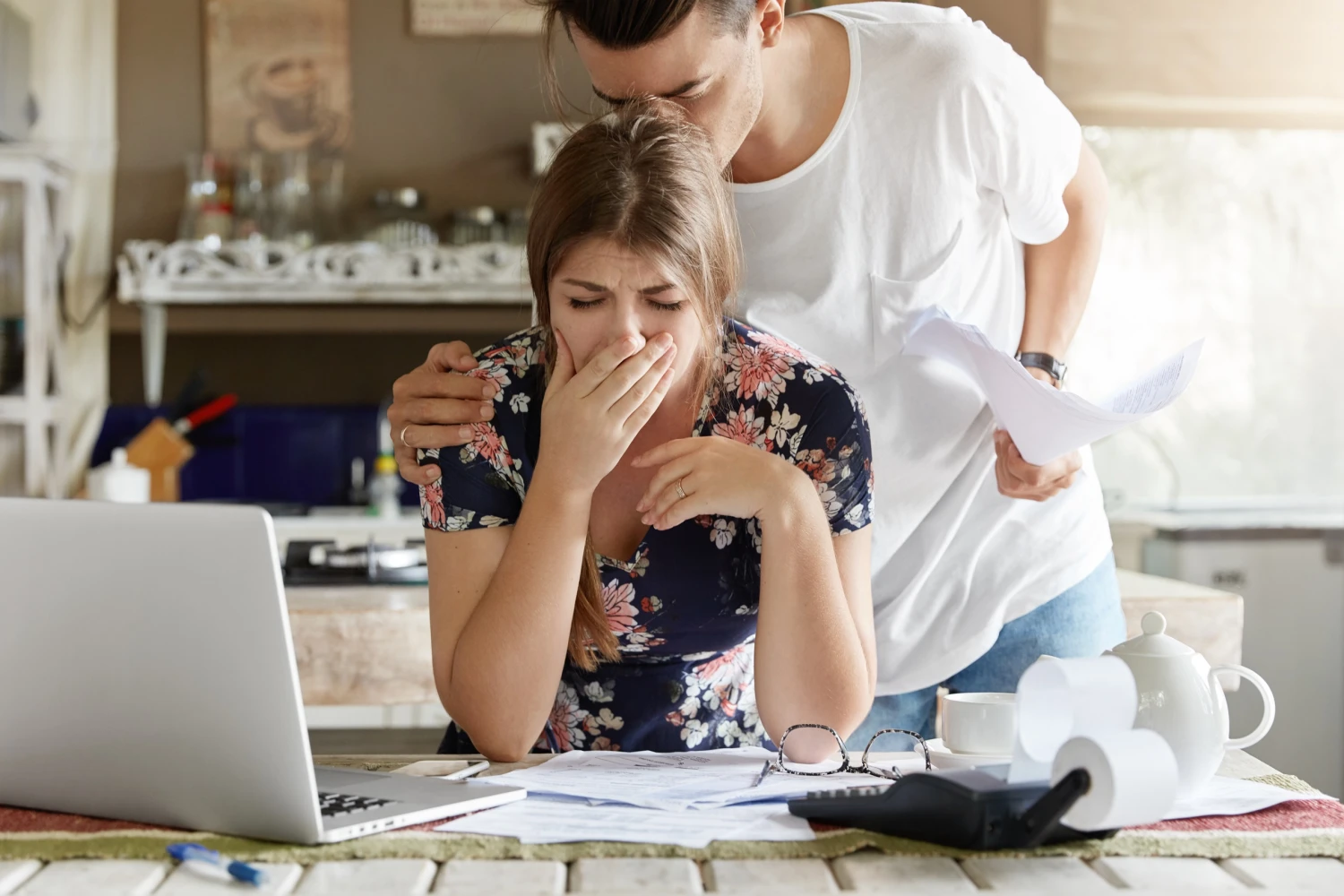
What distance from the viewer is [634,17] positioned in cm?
111

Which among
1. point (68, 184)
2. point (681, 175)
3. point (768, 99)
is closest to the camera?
point (681, 175)

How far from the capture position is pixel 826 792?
0.82m

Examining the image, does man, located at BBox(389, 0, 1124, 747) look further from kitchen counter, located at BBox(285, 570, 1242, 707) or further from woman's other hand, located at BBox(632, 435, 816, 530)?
kitchen counter, located at BBox(285, 570, 1242, 707)

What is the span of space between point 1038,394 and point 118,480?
255 centimetres

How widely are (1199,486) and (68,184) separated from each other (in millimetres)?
3105

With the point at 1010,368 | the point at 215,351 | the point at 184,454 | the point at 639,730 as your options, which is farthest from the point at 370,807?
the point at 215,351

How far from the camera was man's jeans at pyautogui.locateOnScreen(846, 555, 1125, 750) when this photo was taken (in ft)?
4.53

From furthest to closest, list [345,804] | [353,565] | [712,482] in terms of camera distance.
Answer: [353,565], [712,482], [345,804]

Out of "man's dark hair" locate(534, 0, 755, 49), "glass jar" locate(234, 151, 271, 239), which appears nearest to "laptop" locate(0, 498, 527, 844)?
"man's dark hair" locate(534, 0, 755, 49)

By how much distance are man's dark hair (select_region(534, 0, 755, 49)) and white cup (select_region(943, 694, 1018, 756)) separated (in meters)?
0.62

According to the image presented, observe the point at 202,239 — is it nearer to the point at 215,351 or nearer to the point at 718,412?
the point at 215,351

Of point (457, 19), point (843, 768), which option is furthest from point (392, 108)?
point (843, 768)

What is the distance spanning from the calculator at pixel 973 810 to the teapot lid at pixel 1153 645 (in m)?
0.15

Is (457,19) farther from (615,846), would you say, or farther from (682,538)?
(615,846)
